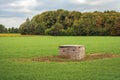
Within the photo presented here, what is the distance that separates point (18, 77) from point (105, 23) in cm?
9722

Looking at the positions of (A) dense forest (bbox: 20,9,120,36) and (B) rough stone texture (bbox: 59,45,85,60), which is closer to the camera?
(B) rough stone texture (bbox: 59,45,85,60)

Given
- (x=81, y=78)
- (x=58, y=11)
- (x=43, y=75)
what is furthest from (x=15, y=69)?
(x=58, y=11)

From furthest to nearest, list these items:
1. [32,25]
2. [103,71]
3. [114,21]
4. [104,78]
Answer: [32,25] < [114,21] < [103,71] < [104,78]

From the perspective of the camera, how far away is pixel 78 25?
109 meters

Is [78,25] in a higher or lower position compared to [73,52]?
higher

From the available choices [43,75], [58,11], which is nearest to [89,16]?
[58,11]

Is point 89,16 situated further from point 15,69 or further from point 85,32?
point 15,69

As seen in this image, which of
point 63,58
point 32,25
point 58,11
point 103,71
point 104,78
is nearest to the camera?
point 104,78

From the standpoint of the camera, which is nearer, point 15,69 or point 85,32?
point 15,69

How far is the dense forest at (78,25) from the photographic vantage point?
346ft

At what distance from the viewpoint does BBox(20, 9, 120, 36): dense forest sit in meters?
105

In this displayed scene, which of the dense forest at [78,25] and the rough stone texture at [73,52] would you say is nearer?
the rough stone texture at [73,52]

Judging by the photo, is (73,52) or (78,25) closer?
(73,52)

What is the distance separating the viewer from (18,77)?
43.7 ft
